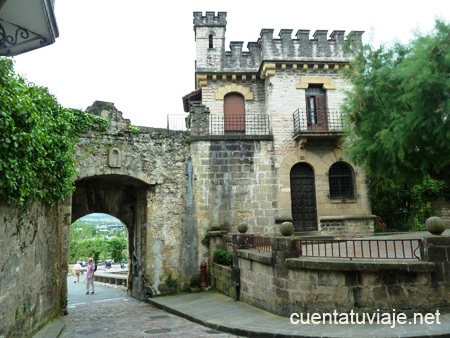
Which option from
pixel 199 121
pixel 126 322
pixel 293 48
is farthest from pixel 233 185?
pixel 293 48

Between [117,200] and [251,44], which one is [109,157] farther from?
[251,44]

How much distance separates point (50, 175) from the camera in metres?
7.88

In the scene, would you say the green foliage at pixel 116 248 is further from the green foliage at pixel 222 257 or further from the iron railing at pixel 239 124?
the green foliage at pixel 222 257

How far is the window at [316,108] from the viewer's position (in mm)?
14992

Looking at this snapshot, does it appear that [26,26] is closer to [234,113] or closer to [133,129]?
[133,129]

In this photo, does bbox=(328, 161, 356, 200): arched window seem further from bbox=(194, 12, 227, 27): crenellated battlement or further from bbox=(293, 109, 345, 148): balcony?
bbox=(194, 12, 227, 27): crenellated battlement

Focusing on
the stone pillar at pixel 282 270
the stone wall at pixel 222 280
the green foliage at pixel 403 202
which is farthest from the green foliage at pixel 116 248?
the stone pillar at pixel 282 270

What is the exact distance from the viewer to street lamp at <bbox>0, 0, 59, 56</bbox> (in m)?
3.02

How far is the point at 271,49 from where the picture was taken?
15.0 m

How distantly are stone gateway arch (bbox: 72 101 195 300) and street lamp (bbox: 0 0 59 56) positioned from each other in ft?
27.9

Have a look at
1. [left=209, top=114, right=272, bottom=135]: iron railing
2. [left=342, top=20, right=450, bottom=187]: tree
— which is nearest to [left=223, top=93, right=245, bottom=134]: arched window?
[left=209, top=114, right=272, bottom=135]: iron railing

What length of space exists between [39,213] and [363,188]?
11.4 m

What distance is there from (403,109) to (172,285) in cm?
938

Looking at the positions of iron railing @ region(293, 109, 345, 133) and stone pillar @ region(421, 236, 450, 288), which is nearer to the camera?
stone pillar @ region(421, 236, 450, 288)
